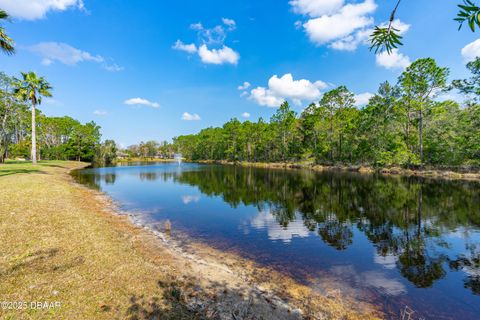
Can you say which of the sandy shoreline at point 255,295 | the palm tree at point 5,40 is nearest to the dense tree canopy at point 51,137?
the palm tree at point 5,40

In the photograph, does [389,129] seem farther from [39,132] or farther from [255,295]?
[39,132]

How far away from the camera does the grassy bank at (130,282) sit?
555 cm

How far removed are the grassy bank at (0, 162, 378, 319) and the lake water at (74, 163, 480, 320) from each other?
4.84 ft

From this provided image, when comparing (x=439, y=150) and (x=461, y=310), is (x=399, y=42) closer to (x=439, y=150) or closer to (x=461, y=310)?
(x=461, y=310)

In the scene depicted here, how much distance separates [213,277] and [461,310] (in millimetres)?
8412

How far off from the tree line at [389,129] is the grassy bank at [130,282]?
49.8m

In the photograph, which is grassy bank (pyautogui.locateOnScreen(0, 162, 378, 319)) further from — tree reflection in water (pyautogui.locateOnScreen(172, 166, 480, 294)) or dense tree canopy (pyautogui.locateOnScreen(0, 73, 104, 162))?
dense tree canopy (pyautogui.locateOnScreen(0, 73, 104, 162))

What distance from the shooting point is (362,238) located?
44.5ft

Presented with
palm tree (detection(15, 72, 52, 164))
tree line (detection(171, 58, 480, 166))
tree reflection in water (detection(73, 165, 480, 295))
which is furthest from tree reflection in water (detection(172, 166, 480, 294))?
palm tree (detection(15, 72, 52, 164))

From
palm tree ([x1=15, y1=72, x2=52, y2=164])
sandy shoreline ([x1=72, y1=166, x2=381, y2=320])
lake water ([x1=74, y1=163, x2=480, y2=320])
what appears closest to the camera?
sandy shoreline ([x1=72, y1=166, x2=381, y2=320])

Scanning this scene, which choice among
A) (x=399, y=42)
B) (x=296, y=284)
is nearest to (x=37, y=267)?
(x=296, y=284)

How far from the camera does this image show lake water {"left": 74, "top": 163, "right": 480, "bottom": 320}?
8250 millimetres

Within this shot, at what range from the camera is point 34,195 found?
16.2 meters

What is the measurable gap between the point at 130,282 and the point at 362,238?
13.0m
